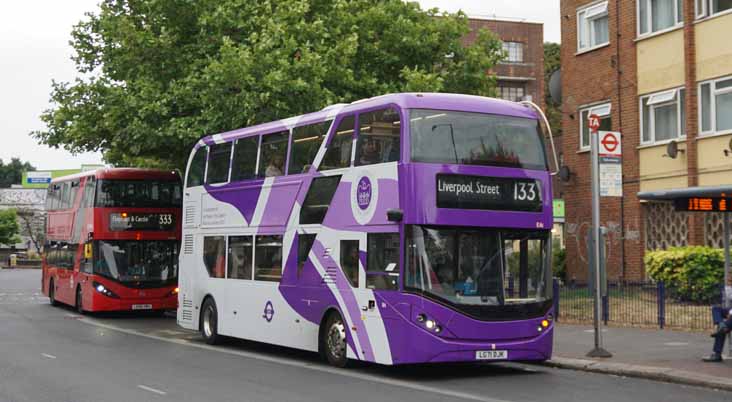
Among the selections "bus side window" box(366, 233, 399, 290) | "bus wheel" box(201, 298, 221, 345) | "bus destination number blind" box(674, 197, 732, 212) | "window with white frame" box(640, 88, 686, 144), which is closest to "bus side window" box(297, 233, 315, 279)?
"bus side window" box(366, 233, 399, 290)

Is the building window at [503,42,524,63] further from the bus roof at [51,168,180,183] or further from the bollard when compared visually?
the bollard

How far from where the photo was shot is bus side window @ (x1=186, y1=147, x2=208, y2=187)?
20.9 metres

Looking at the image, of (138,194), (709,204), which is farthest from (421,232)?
(138,194)

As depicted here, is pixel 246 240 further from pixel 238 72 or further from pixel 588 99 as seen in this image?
pixel 588 99

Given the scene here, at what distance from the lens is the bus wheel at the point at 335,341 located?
15484 mm

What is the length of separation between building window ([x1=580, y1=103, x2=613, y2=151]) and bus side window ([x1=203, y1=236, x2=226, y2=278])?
12023 millimetres

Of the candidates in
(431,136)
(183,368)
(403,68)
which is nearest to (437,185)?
(431,136)

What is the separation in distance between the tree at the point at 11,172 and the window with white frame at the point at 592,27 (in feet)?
503

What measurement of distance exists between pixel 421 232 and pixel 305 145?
12.3 feet

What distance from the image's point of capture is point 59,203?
32.2 m

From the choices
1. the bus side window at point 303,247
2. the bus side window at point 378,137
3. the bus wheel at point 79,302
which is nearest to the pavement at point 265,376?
the bus side window at point 303,247

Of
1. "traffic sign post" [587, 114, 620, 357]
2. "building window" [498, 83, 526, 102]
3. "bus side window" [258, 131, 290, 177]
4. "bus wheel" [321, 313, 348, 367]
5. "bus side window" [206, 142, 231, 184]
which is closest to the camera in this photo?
"bus wheel" [321, 313, 348, 367]

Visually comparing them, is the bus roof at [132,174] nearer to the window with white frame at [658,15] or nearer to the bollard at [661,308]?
the window with white frame at [658,15]

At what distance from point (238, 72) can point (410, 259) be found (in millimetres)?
10923
